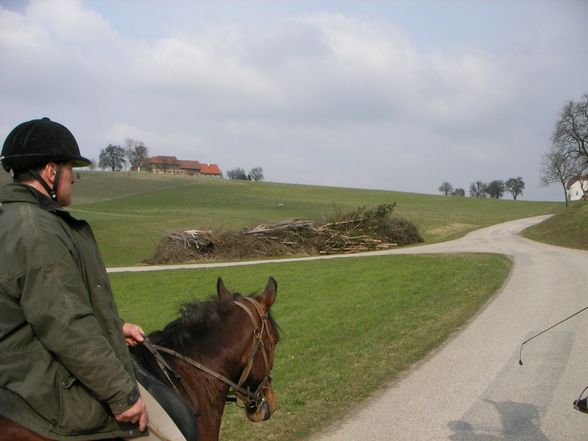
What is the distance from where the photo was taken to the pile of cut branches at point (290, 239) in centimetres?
3303

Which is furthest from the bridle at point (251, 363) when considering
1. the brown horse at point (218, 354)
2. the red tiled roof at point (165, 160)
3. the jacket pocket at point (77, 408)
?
the red tiled roof at point (165, 160)

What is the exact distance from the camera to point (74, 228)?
7.88ft

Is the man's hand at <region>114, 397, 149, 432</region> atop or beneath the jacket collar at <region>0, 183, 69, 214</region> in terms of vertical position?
beneath

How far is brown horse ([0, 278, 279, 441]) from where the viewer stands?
10.6 feet

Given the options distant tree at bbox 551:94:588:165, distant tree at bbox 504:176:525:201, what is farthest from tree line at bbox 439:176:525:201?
distant tree at bbox 551:94:588:165

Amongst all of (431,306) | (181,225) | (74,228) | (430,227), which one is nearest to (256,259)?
(431,306)

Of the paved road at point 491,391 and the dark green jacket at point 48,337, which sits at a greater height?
the dark green jacket at point 48,337

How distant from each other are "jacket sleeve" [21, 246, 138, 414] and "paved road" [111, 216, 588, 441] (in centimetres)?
358

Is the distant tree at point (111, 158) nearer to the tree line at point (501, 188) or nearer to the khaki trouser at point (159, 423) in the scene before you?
the tree line at point (501, 188)

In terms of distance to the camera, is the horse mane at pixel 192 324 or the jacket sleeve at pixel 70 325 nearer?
the jacket sleeve at pixel 70 325

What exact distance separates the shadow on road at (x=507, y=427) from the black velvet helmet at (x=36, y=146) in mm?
4570

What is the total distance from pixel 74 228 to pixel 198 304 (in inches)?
51.2

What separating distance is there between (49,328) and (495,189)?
144 metres

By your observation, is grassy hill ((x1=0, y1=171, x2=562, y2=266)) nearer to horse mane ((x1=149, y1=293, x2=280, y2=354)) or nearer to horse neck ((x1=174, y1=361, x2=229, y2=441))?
horse mane ((x1=149, y1=293, x2=280, y2=354))
